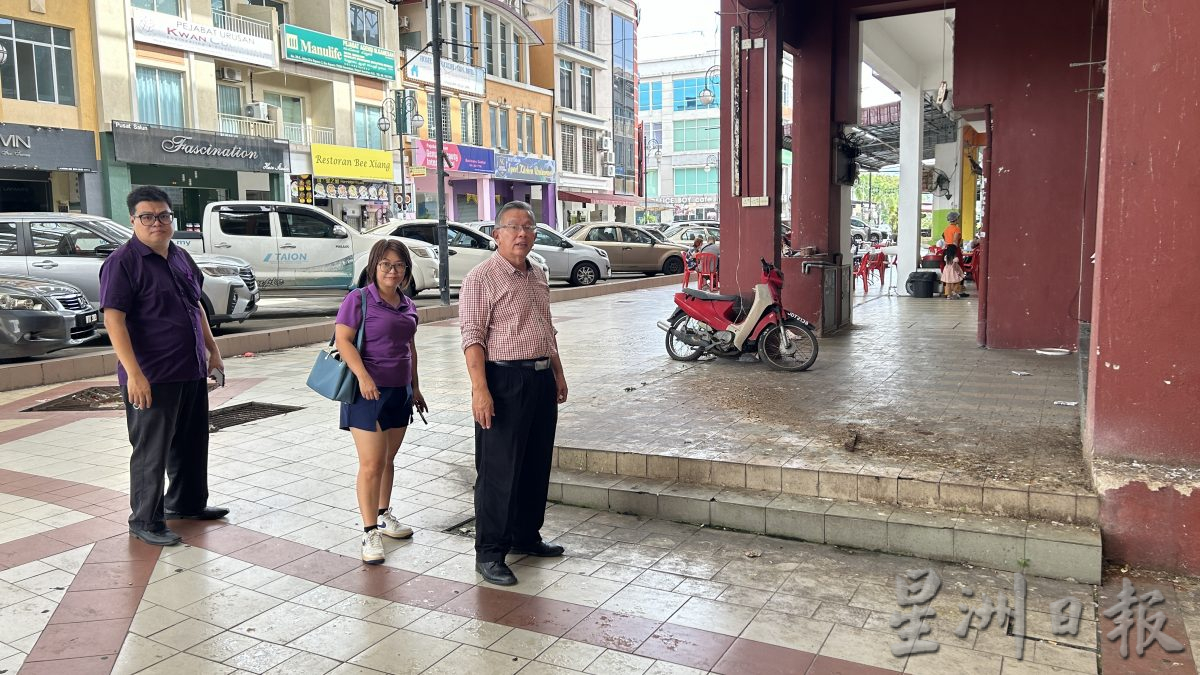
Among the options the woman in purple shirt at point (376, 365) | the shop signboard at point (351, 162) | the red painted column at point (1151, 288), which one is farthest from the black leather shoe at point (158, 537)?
the shop signboard at point (351, 162)

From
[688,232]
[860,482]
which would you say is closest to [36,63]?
[688,232]

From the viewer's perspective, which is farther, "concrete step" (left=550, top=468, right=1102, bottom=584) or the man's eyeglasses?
the man's eyeglasses

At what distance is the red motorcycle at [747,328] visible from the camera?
28.1ft

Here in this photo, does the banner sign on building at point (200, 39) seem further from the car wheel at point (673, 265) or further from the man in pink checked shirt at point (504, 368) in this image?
the man in pink checked shirt at point (504, 368)

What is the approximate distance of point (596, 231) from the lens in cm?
2298

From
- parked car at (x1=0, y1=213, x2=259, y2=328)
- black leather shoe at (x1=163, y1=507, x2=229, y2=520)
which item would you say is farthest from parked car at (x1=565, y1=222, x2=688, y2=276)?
black leather shoe at (x1=163, y1=507, x2=229, y2=520)

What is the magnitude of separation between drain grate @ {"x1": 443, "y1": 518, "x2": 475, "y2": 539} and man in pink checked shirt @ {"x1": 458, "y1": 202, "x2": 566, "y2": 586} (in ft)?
2.09

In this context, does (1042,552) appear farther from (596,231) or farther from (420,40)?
(420,40)

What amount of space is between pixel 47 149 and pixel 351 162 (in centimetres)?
938

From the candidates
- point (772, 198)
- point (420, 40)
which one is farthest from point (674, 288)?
point (420, 40)

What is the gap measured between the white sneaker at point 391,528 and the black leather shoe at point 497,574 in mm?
691

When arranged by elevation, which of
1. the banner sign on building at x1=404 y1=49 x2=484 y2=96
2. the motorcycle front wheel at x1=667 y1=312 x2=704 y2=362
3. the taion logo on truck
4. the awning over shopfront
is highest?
the banner sign on building at x1=404 y1=49 x2=484 y2=96

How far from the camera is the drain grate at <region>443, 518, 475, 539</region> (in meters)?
4.83

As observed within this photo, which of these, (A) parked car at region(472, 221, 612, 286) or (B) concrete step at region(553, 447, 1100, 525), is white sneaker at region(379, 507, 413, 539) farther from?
(A) parked car at region(472, 221, 612, 286)
